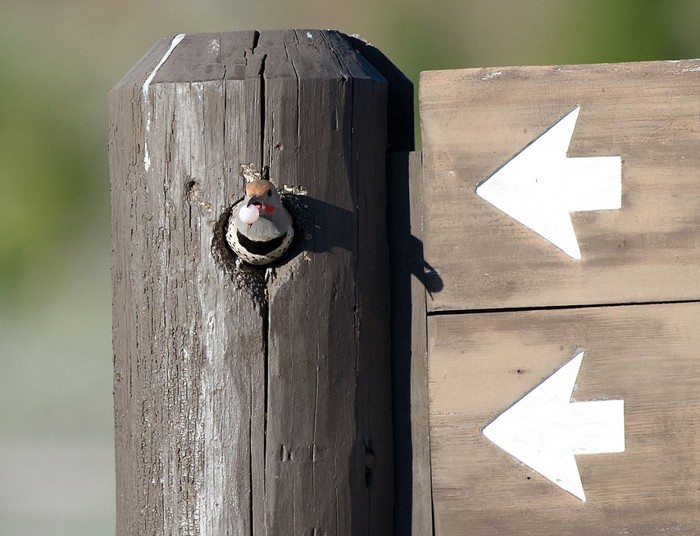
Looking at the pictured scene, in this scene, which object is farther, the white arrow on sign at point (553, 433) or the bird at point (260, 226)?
the white arrow on sign at point (553, 433)

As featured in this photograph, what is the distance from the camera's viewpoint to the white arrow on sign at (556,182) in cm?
139

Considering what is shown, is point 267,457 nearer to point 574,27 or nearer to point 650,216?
point 650,216

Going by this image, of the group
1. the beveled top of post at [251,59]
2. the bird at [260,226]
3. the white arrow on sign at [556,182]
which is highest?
the beveled top of post at [251,59]

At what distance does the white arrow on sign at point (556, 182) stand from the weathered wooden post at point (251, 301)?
0.75 ft

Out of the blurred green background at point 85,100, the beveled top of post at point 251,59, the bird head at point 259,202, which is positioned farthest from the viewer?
the blurred green background at point 85,100

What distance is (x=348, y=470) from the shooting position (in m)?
1.33

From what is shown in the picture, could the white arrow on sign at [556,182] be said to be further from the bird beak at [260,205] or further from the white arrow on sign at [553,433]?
the bird beak at [260,205]

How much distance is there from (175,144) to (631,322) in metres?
0.75

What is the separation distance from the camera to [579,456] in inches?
54.2

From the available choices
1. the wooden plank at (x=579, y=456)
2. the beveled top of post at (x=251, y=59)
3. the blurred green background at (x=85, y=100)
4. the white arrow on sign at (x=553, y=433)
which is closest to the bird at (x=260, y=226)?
the beveled top of post at (x=251, y=59)

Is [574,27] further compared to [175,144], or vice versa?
[574,27]

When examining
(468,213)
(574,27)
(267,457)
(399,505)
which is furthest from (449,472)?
(574,27)

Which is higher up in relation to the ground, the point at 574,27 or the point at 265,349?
the point at 574,27

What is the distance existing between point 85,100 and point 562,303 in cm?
450
